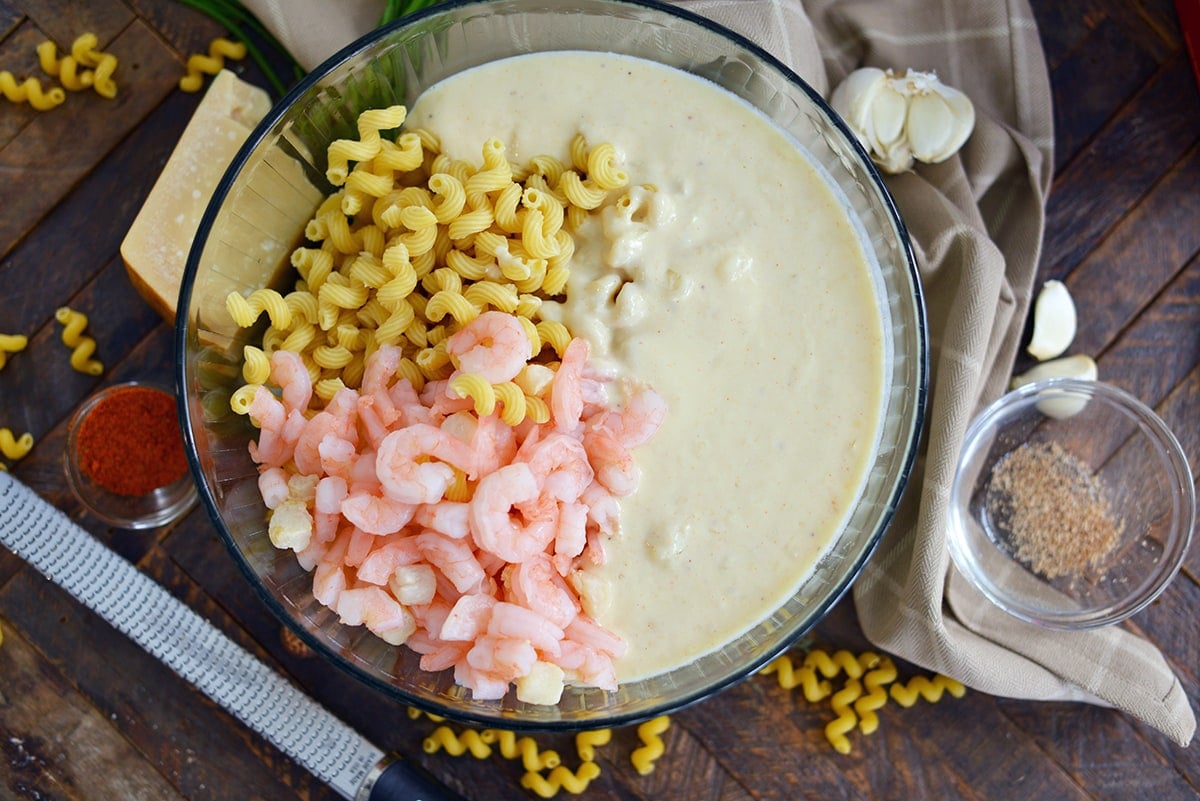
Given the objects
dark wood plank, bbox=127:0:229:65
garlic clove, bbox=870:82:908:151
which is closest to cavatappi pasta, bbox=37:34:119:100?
dark wood plank, bbox=127:0:229:65

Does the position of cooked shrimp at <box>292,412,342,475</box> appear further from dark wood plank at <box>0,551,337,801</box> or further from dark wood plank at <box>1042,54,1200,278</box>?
dark wood plank at <box>1042,54,1200,278</box>

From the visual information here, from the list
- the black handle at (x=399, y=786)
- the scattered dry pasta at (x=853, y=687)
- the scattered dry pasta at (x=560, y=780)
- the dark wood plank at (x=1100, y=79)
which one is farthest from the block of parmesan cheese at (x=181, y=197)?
the dark wood plank at (x=1100, y=79)

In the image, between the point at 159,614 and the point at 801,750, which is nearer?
the point at 159,614

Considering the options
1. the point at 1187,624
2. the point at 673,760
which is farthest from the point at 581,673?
the point at 1187,624

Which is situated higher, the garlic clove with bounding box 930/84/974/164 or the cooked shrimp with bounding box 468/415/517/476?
the cooked shrimp with bounding box 468/415/517/476

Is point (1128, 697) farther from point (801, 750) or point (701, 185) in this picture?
point (701, 185)

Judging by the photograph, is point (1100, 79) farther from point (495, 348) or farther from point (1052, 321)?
point (495, 348)
